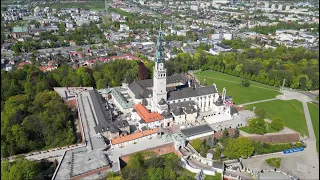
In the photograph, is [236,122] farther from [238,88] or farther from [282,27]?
[282,27]

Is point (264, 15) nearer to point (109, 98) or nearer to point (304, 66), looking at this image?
point (304, 66)

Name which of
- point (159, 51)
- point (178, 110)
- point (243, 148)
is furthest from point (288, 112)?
point (159, 51)

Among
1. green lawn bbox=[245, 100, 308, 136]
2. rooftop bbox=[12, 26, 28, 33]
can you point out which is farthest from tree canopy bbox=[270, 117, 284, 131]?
rooftop bbox=[12, 26, 28, 33]

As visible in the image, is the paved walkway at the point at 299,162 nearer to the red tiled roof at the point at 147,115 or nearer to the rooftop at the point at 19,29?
the red tiled roof at the point at 147,115

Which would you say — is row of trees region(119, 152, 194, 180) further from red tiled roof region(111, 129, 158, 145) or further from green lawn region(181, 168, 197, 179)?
red tiled roof region(111, 129, 158, 145)

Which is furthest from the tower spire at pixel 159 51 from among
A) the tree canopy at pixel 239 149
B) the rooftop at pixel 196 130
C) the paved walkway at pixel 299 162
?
the paved walkway at pixel 299 162

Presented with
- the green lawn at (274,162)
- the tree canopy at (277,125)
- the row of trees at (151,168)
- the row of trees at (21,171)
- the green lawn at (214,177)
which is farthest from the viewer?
the tree canopy at (277,125)
